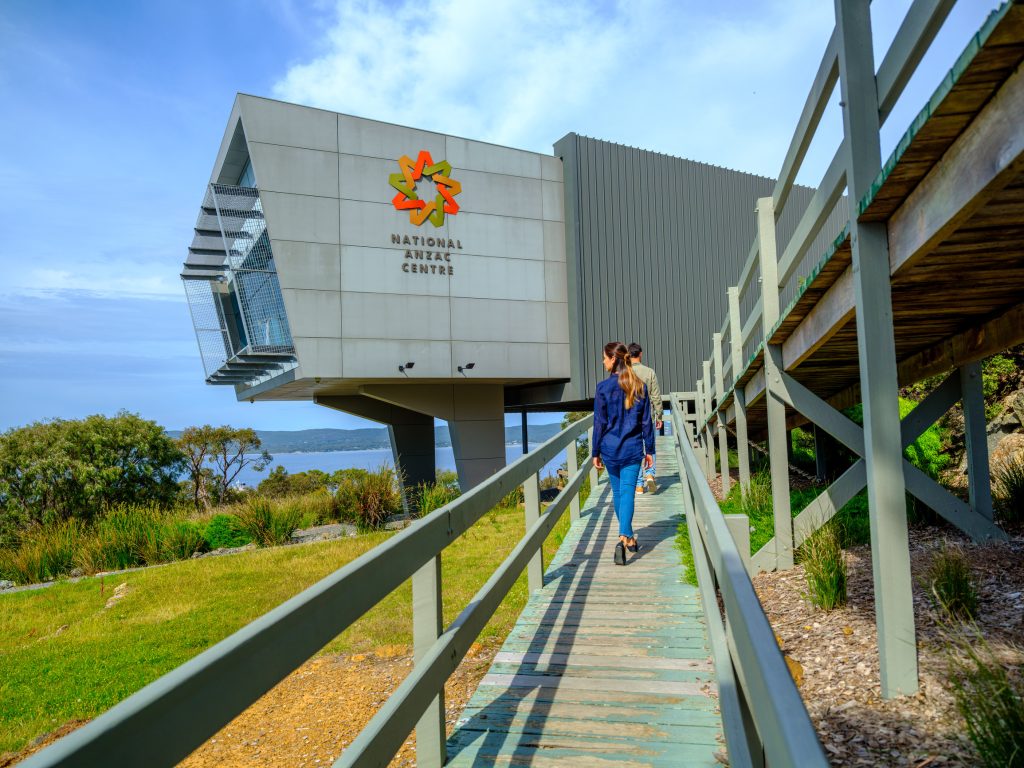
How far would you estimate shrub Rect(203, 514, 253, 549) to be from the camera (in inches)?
587

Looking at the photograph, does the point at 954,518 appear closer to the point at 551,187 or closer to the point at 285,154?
the point at 285,154

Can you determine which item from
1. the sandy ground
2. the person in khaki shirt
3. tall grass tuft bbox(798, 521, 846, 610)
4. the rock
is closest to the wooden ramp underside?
tall grass tuft bbox(798, 521, 846, 610)

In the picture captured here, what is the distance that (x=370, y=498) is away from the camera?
16.6 meters

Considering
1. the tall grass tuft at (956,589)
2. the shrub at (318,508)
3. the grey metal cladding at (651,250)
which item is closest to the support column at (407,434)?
the grey metal cladding at (651,250)

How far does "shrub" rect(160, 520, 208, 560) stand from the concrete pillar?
33.8ft

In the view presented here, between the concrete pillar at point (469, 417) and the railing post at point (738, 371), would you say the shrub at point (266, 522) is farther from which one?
the railing post at point (738, 371)

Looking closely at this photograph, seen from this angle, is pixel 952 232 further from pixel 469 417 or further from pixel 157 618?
pixel 469 417

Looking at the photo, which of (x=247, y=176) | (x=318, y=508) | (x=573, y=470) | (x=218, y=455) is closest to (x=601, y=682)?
(x=573, y=470)

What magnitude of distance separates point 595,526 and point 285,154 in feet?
53.1

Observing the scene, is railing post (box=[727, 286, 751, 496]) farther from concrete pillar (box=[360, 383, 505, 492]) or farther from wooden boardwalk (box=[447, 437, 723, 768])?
concrete pillar (box=[360, 383, 505, 492])

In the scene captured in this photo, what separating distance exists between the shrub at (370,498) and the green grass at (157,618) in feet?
7.90

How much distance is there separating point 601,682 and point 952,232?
2.90m

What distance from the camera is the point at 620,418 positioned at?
23.6ft

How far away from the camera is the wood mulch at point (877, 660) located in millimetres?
3295
